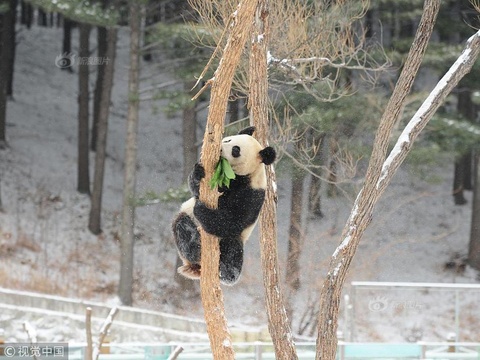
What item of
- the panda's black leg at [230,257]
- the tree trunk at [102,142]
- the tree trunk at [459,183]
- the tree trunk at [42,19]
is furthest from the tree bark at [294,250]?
the tree trunk at [42,19]

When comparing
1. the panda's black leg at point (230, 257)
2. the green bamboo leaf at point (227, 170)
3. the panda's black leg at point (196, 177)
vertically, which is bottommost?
the panda's black leg at point (230, 257)

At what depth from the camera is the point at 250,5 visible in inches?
126

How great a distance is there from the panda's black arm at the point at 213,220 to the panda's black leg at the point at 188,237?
300 mm

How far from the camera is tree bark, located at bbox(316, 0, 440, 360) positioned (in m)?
4.59

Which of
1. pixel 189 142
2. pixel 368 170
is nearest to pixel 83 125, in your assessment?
pixel 189 142

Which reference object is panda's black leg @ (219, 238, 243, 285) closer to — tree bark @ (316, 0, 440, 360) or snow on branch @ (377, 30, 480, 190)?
tree bark @ (316, 0, 440, 360)

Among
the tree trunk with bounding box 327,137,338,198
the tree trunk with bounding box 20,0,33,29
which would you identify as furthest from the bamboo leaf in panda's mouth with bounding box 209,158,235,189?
the tree trunk with bounding box 20,0,33,29

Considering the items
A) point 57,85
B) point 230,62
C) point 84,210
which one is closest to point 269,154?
point 230,62

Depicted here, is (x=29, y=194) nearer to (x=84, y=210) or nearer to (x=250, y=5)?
(x=84, y=210)

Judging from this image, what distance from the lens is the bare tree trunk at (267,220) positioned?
4734mm

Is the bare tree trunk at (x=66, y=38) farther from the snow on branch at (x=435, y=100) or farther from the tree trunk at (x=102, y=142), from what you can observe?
the snow on branch at (x=435, y=100)

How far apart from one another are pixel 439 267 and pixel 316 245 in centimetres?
313

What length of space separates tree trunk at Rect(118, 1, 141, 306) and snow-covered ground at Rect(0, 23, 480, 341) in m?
0.34

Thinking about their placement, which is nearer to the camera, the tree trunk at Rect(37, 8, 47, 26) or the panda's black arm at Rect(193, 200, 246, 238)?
the panda's black arm at Rect(193, 200, 246, 238)
